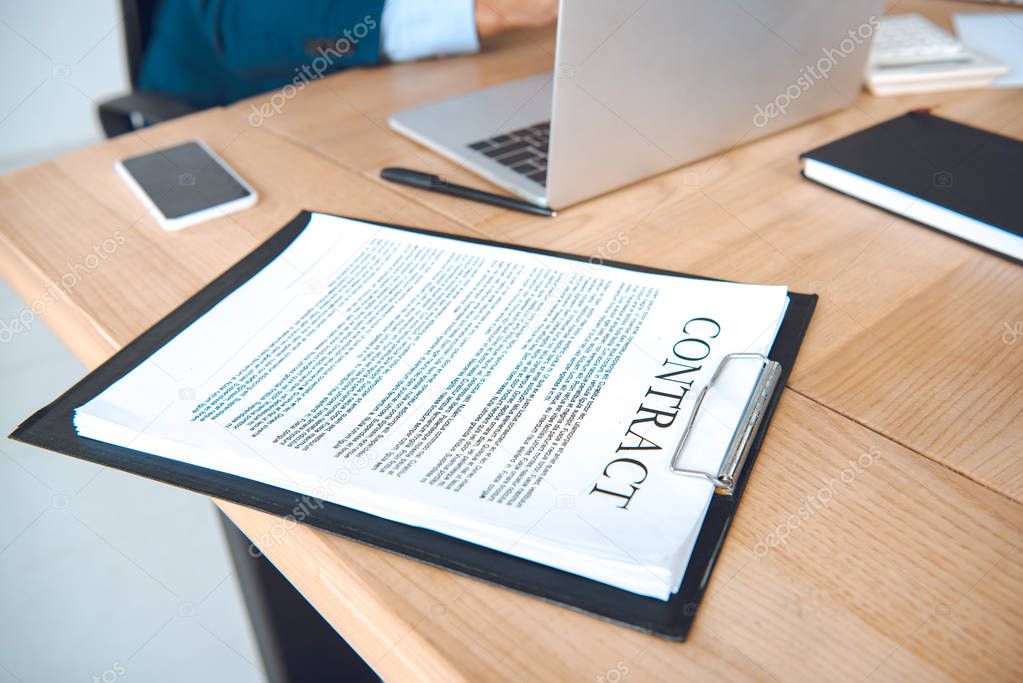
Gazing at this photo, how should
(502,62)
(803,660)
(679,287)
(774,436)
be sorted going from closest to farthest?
(803,660) → (774,436) → (679,287) → (502,62)

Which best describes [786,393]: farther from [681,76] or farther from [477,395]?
[681,76]

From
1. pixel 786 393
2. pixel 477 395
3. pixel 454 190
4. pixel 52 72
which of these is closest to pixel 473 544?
pixel 477 395

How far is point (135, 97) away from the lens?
1.05 meters

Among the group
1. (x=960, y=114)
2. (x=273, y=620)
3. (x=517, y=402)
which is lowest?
(x=273, y=620)

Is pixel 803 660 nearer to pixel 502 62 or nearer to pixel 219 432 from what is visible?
pixel 219 432

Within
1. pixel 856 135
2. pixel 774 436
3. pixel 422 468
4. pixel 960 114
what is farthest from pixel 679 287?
pixel 960 114

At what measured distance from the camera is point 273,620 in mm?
852

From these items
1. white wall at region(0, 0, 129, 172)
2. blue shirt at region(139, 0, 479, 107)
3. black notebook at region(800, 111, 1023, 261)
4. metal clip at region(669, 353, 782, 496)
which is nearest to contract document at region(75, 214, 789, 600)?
metal clip at region(669, 353, 782, 496)

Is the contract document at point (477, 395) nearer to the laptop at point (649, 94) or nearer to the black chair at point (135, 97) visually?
the laptop at point (649, 94)

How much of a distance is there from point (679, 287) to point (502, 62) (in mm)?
590

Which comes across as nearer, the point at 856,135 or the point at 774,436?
the point at 774,436

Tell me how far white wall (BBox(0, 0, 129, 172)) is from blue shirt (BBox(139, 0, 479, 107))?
1128 millimetres

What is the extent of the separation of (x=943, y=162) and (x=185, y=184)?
710 millimetres

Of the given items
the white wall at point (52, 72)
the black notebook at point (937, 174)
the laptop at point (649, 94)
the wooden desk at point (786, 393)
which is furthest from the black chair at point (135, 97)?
the white wall at point (52, 72)
